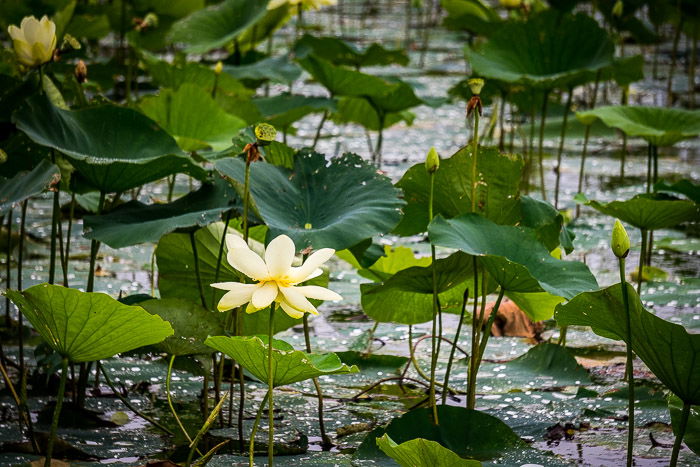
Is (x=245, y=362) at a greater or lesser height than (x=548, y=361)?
greater

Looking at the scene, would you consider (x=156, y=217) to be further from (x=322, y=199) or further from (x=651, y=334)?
(x=651, y=334)

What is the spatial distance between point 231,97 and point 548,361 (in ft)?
4.58

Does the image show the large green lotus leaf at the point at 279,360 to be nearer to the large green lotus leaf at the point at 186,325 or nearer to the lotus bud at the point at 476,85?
the large green lotus leaf at the point at 186,325

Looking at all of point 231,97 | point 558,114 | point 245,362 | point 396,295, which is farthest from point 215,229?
point 558,114

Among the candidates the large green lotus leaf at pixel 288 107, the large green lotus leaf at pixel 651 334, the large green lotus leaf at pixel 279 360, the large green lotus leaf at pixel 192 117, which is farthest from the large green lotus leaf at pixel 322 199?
the large green lotus leaf at pixel 288 107

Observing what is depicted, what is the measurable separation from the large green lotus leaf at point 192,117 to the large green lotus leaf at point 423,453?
1356 mm

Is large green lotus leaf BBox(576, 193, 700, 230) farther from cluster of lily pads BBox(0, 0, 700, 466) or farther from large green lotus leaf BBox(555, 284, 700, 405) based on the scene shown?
large green lotus leaf BBox(555, 284, 700, 405)

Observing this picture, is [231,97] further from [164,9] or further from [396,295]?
[164,9]

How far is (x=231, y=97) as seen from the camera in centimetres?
296

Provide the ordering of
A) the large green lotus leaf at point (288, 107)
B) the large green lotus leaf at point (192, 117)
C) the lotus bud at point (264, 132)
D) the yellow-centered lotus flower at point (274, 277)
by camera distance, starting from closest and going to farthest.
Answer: the yellow-centered lotus flower at point (274, 277) → the lotus bud at point (264, 132) → the large green lotus leaf at point (192, 117) → the large green lotus leaf at point (288, 107)

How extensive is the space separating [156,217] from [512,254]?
0.58 metres

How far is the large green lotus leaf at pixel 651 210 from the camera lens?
6.43 ft

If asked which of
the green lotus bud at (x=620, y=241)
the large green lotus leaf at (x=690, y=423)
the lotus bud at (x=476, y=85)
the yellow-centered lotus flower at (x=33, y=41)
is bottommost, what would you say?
the large green lotus leaf at (x=690, y=423)

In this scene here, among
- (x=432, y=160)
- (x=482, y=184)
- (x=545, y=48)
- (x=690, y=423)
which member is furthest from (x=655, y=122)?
(x=690, y=423)
